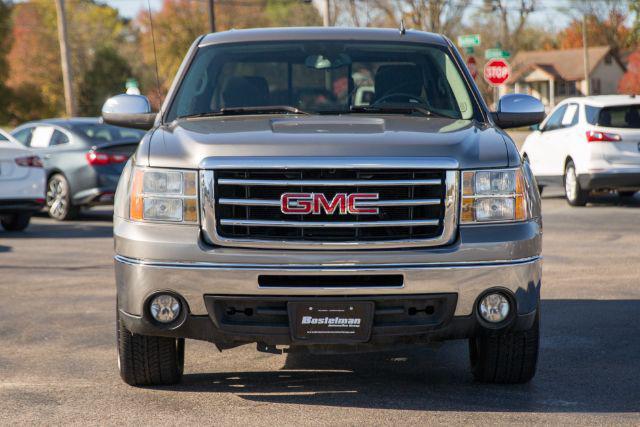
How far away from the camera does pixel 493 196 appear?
5.66 meters

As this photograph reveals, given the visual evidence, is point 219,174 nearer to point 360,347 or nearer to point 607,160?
point 360,347

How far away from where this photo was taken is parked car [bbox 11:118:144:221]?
667 inches

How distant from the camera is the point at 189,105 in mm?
6898

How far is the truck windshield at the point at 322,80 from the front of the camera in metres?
6.86

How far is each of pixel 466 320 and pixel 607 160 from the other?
1259cm

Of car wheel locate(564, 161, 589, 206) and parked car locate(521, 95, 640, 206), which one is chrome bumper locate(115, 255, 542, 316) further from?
car wheel locate(564, 161, 589, 206)

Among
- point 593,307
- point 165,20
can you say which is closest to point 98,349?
point 593,307

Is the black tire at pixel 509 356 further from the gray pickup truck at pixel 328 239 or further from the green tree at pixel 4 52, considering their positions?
the green tree at pixel 4 52

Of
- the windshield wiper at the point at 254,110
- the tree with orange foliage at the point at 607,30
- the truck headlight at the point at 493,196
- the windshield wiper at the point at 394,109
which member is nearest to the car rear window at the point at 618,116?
the windshield wiper at the point at 394,109

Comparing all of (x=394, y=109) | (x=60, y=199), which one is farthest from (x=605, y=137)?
(x=394, y=109)

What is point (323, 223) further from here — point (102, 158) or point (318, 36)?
point (102, 158)

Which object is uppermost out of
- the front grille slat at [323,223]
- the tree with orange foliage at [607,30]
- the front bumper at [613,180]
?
the tree with orange foliage at [607,30]

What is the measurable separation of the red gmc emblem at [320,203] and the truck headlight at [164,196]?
1.43 feet

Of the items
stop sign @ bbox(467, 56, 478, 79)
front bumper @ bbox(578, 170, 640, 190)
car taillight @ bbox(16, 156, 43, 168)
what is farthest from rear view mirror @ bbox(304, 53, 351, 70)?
stop sign @ bbox(467, 56, 478, 79)
